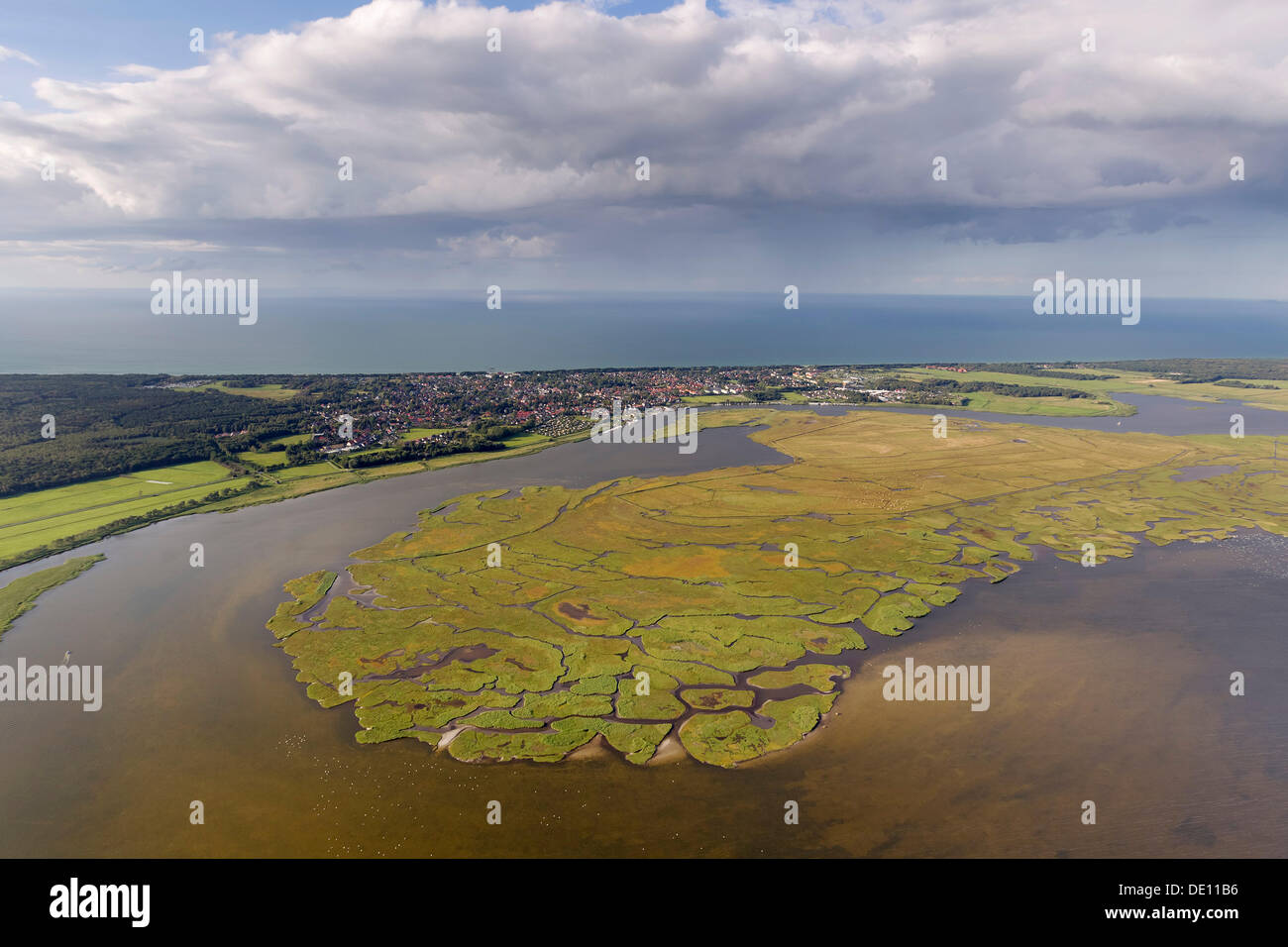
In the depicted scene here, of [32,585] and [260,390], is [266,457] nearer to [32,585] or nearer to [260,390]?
[32,585]

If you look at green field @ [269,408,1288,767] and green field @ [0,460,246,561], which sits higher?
green field @ [0,460,246,561]

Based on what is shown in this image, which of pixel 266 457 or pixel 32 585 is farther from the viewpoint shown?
pixel 266 457

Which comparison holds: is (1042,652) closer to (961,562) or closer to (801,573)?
(961,562)

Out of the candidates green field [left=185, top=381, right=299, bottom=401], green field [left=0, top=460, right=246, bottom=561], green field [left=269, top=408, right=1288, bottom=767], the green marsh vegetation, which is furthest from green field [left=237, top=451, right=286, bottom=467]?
green field [left=185, top=381, right=299, bottom=401]

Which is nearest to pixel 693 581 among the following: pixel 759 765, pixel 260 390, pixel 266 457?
pixel 759 765

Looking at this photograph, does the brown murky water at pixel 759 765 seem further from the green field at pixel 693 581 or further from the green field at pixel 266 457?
the green field at pixel 266 457

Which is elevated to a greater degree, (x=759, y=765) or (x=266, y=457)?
(x=266, y=457)

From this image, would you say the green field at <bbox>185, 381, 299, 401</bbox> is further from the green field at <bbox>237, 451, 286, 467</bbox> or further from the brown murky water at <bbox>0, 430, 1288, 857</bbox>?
the brown murky water at <bbox>0, 430, 1288, 857</bbox>

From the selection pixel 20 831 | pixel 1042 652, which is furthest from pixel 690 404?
pixel 20 831

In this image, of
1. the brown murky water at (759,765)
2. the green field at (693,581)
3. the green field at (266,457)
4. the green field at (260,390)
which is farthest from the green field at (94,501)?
Result: the green field at (260,390)
